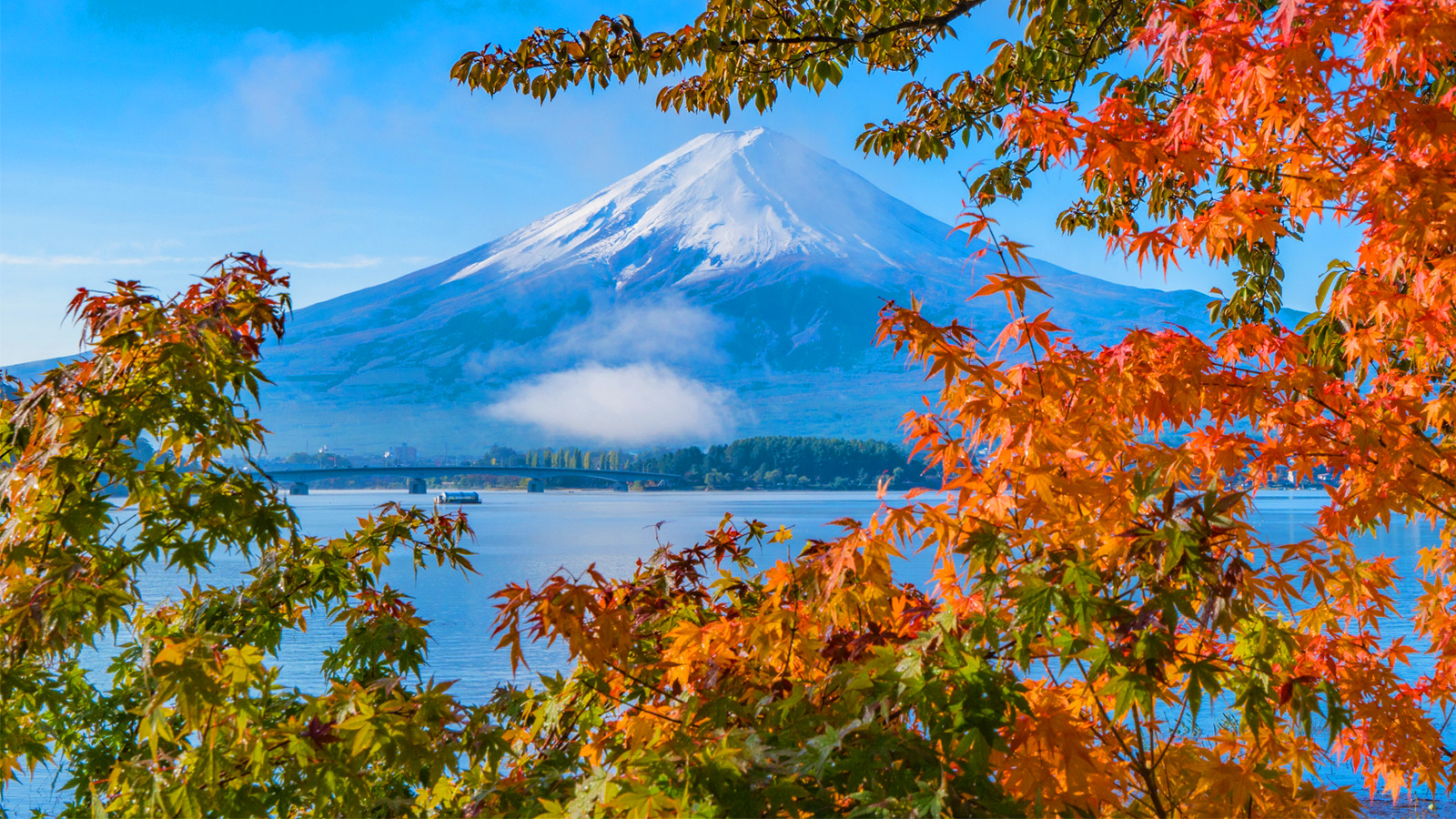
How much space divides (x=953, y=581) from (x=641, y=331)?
169903 millimetres

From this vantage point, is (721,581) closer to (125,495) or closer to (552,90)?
(125,495)

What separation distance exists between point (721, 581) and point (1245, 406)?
1633 mm

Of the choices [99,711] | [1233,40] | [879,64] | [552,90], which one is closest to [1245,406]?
[1233,40]

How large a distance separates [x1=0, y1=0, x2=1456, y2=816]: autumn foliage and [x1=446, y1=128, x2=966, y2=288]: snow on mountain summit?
97464 millimetres

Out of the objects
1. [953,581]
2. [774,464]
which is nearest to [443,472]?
[774,464]

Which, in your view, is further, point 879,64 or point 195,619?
point 879,64

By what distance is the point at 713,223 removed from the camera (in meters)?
146

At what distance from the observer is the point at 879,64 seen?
5.14m

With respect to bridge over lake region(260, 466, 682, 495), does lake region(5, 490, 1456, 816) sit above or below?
below

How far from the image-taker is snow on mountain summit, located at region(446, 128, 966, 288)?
370 ft

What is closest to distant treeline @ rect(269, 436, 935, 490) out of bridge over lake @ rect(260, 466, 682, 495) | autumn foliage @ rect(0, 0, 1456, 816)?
bridge over lake @ rect(260, 466, 682, 495)

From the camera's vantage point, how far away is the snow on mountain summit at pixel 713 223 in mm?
112750

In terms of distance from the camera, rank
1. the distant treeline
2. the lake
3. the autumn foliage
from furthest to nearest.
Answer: the distant treeline, the lake, the autumn foliage

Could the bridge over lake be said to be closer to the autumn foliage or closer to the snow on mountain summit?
the autumn foliage
